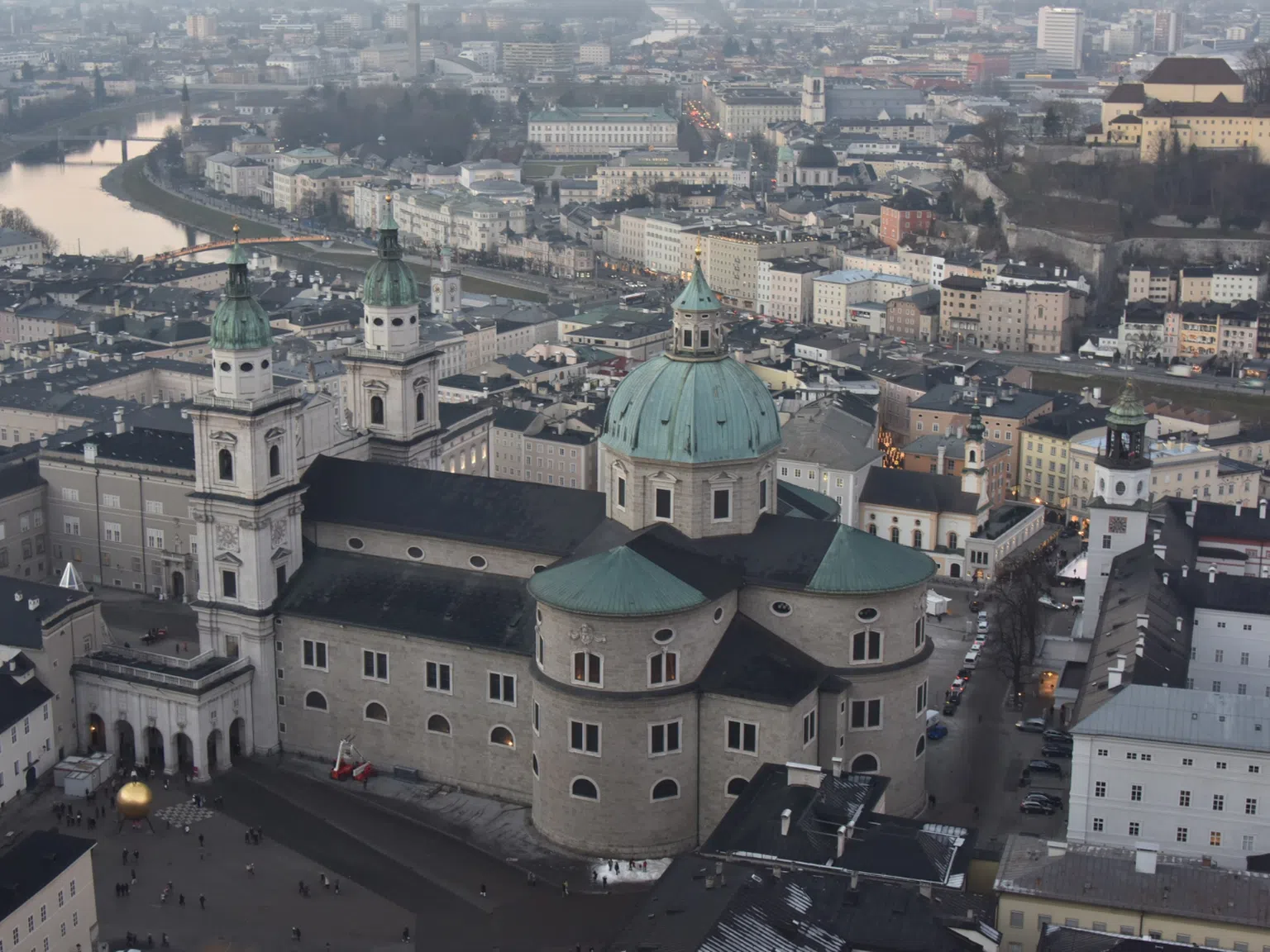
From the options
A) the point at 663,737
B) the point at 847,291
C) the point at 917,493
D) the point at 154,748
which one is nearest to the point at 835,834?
the point at 663,737

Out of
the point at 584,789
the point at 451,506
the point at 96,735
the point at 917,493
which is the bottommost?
the point at 96,735

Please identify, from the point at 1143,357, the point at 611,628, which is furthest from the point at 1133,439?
the point at 1143,357

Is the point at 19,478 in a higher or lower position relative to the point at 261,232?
higher

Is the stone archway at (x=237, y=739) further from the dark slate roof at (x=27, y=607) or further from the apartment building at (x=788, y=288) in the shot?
the apartment building at (x=788, y=288)

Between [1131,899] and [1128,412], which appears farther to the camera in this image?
[1128,412]

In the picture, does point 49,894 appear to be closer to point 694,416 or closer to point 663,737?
point 663,737

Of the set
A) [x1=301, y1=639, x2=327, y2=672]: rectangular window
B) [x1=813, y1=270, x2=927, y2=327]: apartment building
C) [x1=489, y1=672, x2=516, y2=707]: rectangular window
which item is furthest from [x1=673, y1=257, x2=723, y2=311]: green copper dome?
[x1=813, y1=270, x2=927, y2=327]: apartment building

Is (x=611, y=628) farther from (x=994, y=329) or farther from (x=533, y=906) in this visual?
(x=994, y=329)
